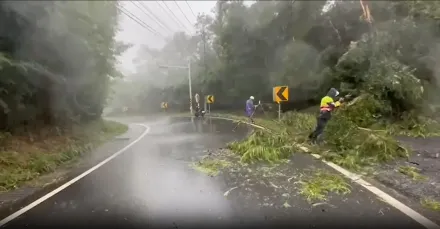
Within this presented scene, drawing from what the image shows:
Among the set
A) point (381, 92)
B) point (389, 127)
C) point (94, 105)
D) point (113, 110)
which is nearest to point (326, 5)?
point (381, 92)

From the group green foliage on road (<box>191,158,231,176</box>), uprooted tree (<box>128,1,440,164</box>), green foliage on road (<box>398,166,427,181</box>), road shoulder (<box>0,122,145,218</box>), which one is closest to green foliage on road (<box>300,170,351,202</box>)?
green foliage on road (<box>398,166,427,181</box>)

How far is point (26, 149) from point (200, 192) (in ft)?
17.8

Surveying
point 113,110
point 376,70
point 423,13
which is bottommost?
point 113,110

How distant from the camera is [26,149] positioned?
911 centimetres

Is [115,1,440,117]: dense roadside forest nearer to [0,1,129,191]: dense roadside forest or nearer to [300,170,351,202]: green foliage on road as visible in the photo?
[0,1,129,191]: dense roadside forest

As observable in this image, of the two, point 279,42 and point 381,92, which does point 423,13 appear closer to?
point 381,92

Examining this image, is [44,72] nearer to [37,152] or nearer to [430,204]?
[37,152]

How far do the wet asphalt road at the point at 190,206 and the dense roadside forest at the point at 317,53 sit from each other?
20.9 feet

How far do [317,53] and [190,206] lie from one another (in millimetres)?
18900

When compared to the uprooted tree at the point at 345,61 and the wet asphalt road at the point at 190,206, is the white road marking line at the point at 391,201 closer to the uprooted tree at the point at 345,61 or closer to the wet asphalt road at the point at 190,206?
the wet asphalt road at the point at 190,206

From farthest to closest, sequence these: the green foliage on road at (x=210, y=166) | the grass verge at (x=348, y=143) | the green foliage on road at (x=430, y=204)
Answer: the grass verge at (x=348, y=143) < the green foliage on road at (x=210, y=166) < the green foliage on road at (x=430, y=204)

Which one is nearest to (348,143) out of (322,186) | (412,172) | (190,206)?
(412,172)

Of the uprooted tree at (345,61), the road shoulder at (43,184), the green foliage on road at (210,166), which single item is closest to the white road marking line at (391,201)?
the uprooted tree at (345,61)

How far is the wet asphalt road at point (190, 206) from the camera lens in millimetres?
4395
